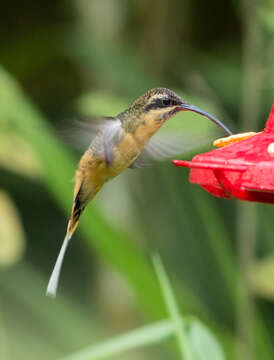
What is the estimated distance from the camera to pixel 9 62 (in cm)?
423

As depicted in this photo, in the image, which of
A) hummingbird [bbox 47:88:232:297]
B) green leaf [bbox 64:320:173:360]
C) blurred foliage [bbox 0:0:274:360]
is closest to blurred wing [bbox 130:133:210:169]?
hummingbird [bbox 47:88:232:297]

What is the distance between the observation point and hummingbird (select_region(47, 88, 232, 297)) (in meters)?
1.36

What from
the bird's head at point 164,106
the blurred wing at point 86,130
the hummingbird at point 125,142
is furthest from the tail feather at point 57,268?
the bird's head at point 164,106

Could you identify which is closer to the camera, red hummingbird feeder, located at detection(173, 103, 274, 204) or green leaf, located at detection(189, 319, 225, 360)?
red hummingbird feeder, located at detection(173, 103, 274, 204)

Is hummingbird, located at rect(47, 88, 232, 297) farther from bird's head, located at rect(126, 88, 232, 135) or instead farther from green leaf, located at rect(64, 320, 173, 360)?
green leaf, located at rect(64, 320, 173, 360)

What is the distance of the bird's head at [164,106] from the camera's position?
4.40 ft

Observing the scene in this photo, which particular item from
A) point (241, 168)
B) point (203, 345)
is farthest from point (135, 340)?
point (241, 168)

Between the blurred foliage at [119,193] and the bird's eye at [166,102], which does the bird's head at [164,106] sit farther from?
the blurred foliage at [119,193]

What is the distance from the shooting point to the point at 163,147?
4.69ft

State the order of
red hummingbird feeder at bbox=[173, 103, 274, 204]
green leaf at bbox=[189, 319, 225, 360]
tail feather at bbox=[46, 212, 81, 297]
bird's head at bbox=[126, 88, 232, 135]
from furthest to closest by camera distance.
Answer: green leaf at bbox=[189, 319, 225, 360], bird's head at bbox=[126, 88, 232, 135], tail feather at bbox=[46, 212, 81, 297], red hummingbird feeder at bbox=[173, 103, 274, 204]

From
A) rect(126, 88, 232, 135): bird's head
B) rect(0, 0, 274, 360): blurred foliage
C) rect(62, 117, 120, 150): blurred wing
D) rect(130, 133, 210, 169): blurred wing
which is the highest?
rect(126, 88, 232, 135): bird's head

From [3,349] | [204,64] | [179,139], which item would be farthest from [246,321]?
[3,349]

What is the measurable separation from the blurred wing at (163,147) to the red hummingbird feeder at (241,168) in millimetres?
173

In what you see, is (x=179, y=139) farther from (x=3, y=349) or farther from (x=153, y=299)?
(x=3, y=349)
